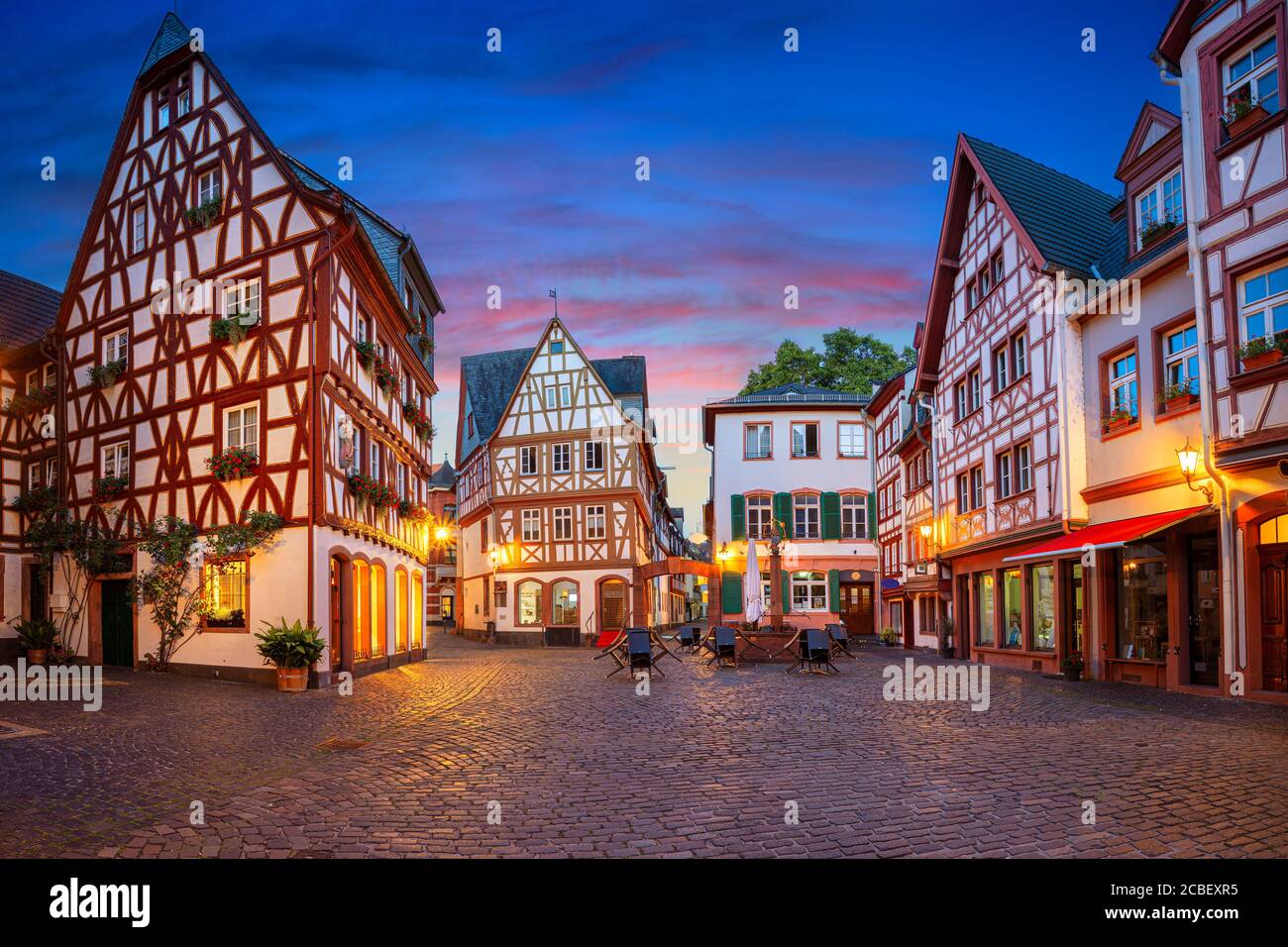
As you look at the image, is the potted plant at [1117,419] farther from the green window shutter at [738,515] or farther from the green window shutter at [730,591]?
the green window shutter at [738,515]

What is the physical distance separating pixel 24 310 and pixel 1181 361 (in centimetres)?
2863

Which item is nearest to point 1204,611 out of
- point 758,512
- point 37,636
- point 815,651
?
point 815,651

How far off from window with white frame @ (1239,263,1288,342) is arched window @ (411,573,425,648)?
20601 mm

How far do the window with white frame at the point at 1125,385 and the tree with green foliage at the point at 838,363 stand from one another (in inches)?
1308

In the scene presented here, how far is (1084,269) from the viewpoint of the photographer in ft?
65.1

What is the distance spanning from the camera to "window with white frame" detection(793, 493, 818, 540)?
→ 4309cm

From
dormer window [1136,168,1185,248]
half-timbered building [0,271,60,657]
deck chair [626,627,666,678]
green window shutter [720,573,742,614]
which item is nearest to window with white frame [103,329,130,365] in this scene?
half-timbered building [0,271,60,657]

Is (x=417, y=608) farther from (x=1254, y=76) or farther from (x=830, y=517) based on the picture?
(x=1254, y=76)

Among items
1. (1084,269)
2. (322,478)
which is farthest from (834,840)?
(1084,269)

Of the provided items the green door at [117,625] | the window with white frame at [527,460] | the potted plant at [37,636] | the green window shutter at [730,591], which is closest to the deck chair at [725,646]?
the green door at [117,625]

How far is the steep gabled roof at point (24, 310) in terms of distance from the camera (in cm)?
2683

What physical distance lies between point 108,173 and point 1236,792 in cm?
2536
